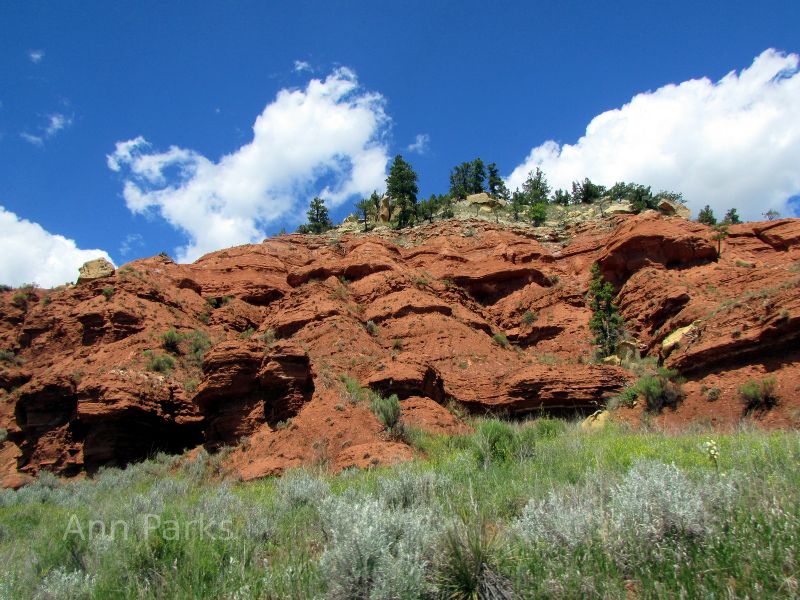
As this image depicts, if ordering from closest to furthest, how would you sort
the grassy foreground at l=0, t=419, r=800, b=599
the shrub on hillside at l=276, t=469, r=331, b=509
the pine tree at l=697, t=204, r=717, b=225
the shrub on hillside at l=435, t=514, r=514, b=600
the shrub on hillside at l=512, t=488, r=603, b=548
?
the grassy foreground at l=0, t=419, r=800, b=599 → the shrub on hillside at l=435, t=514, r=514, b=600 → the shrub on hillside at l=512, t=488, r=603, b=548 → the shrub on hillside at l=276, t=469, r=331, b=509 → the pine tree at l=697, t=204, r=717, b=225

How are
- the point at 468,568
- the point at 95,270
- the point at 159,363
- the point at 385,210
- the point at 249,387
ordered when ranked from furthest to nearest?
the point at 385,210 < the point at 95,270 < the point at 159,363 < the point at 249,387 < the point at 468,568

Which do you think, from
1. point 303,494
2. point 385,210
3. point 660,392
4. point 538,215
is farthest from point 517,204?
point 303,494

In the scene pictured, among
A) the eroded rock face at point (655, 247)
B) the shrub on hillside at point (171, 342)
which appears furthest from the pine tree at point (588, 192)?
the shrub on hillside at point (171, 342)

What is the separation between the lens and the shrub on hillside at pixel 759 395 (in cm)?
1431

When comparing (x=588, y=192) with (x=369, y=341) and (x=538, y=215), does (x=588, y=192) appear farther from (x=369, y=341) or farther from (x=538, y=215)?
(x=369, y=341)

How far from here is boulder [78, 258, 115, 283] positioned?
28.0 m

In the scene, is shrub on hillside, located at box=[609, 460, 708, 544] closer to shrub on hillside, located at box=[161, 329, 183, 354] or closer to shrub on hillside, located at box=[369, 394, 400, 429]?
shrub on hillside, located at box=[369, 394, 400, 429]

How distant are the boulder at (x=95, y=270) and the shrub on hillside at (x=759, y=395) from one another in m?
30.4

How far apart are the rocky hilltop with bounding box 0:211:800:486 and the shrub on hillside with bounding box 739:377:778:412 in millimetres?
215

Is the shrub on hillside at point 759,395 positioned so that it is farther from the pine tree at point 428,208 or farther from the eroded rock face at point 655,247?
the pine tree at point 428,208

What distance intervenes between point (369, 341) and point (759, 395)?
15.6 meters

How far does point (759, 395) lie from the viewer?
47.5 feet

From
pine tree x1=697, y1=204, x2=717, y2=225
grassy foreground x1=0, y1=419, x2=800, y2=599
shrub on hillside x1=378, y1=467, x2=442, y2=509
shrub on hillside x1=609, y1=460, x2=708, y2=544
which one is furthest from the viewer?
pine tree x1=697, y1=204, x2=717, y2=225

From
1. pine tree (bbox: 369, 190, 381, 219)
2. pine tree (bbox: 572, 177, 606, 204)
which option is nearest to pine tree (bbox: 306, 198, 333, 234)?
pine tree (bbox: 369, 190, 381, 219)
